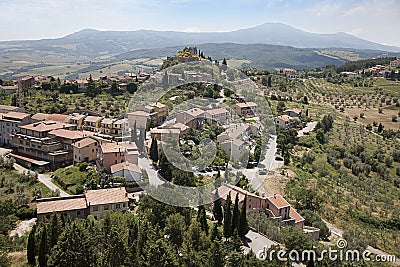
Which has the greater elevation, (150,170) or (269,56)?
(269,56)

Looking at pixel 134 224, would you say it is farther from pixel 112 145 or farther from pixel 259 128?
pixel 259 128

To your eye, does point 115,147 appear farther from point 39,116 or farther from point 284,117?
point 284,117

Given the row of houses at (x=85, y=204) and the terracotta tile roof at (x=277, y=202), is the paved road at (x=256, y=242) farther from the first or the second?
the row of houses at (x=85, y=204)

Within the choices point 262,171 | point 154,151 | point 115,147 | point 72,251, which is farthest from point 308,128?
point 72,251

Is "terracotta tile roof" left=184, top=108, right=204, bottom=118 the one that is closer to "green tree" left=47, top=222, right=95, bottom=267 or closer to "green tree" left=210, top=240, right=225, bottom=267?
"green tree" left=210, top=240, right=225, bottom=267

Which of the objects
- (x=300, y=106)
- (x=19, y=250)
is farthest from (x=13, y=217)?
(x=300, y=106)

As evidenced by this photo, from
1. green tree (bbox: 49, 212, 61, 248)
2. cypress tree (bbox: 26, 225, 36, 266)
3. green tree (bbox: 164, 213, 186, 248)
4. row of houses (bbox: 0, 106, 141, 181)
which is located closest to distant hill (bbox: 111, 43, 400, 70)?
row of houses (bbox: 0, 106, 141, 181)
